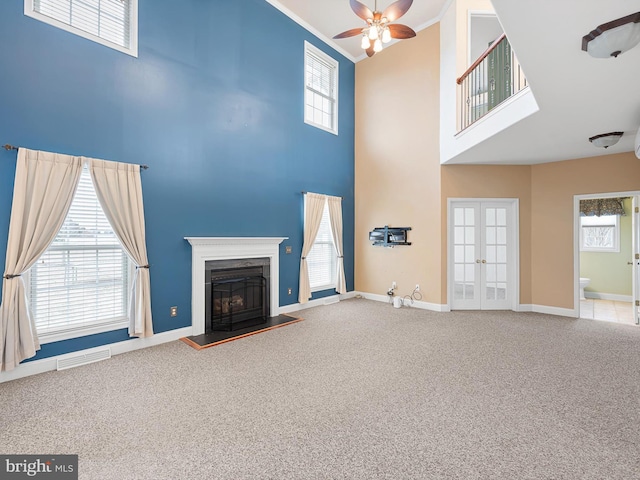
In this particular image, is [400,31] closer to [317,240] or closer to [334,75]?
[334,75]

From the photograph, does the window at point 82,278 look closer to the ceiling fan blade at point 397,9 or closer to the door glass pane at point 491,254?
the ceiling fan blade at point 397,9

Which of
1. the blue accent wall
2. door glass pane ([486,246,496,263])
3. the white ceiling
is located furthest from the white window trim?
door glass pane ([486,246,496,263])

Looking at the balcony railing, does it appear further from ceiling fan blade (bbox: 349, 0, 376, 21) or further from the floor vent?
the floor vent

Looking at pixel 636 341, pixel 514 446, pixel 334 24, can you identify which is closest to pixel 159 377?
pixel 514 446

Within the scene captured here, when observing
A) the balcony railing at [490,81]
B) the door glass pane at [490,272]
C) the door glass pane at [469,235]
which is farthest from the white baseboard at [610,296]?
the balcony railing at [490,81]

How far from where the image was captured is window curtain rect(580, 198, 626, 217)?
21.4 feet

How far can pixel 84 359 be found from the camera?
132 inches

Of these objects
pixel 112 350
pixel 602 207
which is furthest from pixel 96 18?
pixel 602 207

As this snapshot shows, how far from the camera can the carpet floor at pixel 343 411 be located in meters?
1.89

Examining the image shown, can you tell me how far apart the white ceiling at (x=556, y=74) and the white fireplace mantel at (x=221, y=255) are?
3.68 meters

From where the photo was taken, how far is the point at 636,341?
413 centimetres

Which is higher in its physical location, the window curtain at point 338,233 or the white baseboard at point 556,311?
the window curtain at point 338,233

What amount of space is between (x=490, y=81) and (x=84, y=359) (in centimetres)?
663

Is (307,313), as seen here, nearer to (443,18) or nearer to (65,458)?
(65,458)
